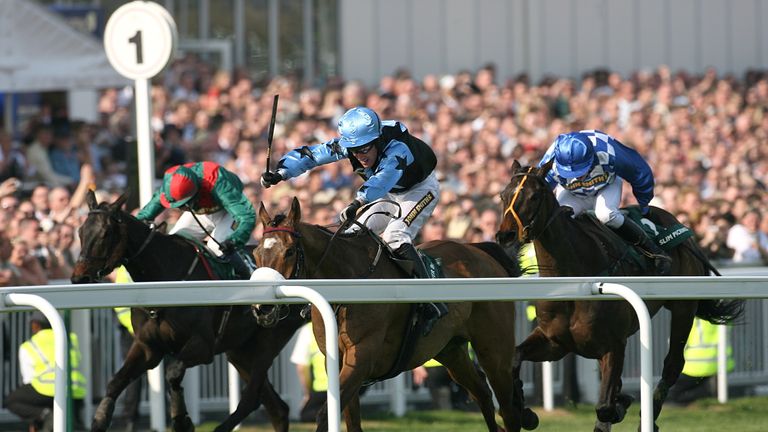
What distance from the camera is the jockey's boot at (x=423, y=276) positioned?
6328 mm

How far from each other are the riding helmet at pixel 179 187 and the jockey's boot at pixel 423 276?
1542mm

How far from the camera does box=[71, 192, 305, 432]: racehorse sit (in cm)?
700

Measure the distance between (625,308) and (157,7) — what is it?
325cm

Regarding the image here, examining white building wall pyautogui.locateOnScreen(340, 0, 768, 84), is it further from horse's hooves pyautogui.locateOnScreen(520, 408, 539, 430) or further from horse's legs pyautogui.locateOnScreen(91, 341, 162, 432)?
horse's hooves pyautogui.locateOnScreen(520, 408, 539, 430)

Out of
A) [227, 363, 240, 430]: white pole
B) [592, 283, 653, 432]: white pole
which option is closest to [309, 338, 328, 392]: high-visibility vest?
[227, 363, 240, 430]: white pole

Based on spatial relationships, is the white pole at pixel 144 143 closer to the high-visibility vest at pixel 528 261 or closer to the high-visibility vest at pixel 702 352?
the high-visibility vest at pixel 528 261

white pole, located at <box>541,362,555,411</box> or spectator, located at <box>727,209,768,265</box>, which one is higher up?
spectator, located at <box>727,209,768,265</box>

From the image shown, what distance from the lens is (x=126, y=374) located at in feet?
23.2

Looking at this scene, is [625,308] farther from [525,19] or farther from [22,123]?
[525,19]

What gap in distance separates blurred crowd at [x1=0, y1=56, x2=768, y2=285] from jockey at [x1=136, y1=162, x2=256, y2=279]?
865mm

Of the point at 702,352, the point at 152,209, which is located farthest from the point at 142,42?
the point at 702,352

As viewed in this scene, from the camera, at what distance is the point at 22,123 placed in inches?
535

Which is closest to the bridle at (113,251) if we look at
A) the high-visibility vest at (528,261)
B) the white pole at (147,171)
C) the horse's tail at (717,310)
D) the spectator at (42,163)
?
the white pole at (147,171)

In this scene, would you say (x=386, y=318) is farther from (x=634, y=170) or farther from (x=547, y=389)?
(x=547, y=389)
